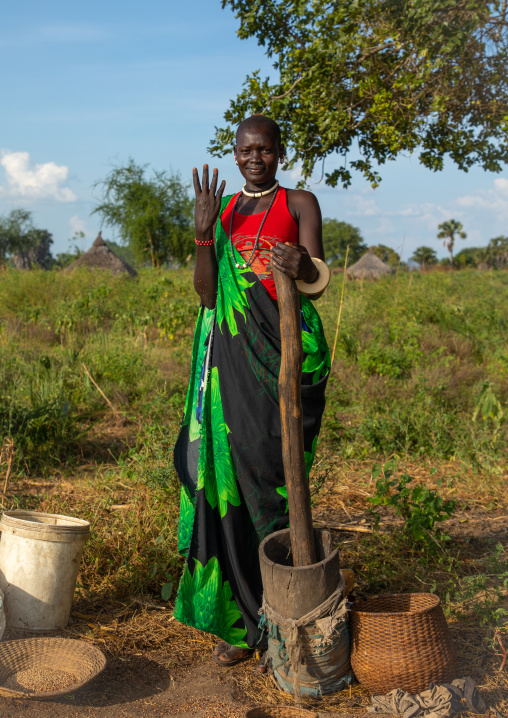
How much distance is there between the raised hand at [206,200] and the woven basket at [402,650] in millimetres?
1388

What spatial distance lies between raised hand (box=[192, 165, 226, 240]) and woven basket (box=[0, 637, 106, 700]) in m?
1.51

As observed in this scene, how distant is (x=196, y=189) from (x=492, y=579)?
2.09 metres

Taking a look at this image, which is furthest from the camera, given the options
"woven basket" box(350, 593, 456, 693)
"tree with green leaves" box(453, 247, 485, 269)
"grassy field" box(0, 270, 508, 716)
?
"tree with green leaves" box(453, 247, 485, 269)

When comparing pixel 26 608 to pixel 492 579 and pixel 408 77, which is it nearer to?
pixel 492 579

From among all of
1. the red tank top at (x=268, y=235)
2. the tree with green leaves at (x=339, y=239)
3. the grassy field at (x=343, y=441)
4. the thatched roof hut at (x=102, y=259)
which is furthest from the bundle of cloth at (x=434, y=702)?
the tree with green leaves at (x=339, y=239)

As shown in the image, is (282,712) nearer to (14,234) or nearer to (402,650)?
(402,650)

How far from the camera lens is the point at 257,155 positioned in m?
2.30

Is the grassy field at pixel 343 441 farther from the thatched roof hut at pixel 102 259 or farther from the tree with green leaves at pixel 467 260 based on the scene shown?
the tree with green leaves at pixel 467 260

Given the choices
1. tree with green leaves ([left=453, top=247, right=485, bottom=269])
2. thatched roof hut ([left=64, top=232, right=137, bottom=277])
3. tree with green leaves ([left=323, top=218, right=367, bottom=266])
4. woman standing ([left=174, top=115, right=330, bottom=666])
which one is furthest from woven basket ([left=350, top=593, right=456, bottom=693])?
tree with green leaves ([left=323, top=218, right=367, bottom=266])

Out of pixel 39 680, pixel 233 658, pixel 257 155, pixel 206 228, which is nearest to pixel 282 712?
pixel 233 658

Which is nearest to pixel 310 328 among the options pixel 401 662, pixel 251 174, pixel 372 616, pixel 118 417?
pixel 251 174

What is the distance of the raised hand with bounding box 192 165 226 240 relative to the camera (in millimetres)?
2176

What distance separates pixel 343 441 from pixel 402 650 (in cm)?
262

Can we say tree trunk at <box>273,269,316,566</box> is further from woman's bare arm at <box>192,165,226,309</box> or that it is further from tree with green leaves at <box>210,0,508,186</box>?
tree with green leaves at <box>210,0,508,186</box>
